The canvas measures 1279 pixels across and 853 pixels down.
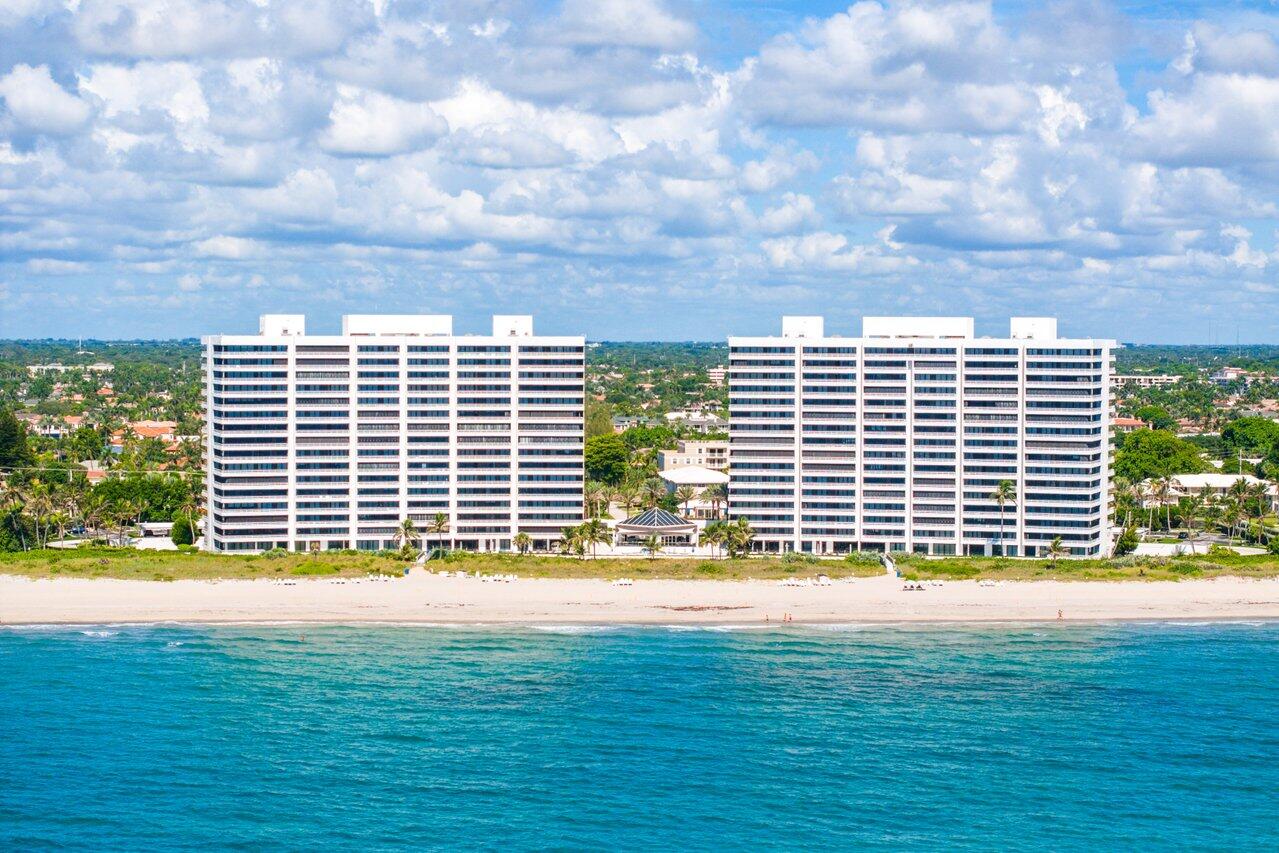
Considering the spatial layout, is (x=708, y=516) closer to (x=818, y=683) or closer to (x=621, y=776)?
(x=818, y=683)

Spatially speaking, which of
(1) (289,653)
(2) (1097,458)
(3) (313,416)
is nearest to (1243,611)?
(2) (1097,458)

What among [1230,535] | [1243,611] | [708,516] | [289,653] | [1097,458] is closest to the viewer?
[289,653]

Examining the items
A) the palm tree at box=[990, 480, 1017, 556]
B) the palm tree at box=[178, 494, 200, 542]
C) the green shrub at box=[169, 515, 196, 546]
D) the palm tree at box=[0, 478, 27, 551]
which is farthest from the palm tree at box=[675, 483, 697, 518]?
the palm tree at box=[0, 478, 27, 551]

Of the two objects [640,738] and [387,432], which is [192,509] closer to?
[387,432]

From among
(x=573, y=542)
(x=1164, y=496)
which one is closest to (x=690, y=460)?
(x=573, y=542)

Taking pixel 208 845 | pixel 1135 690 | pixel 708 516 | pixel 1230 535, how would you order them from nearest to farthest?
1. pixel 208 845
2. pixel 1135 690
3. pixel 1230 535
4. pixel 708 516

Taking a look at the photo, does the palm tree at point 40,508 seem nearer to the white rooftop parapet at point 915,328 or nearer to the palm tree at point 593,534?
the palm tree at point 593,534

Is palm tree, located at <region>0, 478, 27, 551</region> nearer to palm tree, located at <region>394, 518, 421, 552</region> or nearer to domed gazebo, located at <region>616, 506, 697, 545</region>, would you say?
palm tree, located at <region>394, 518, 421, 552</region>

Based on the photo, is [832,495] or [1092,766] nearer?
[1092,766]

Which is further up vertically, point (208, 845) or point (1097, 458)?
point (1097, 458)
